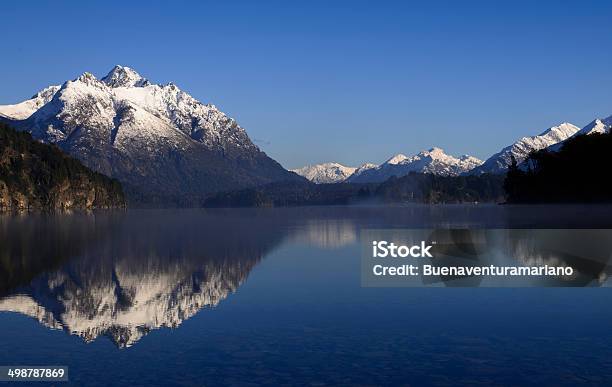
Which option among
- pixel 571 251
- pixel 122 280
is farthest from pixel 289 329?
pixel 571 251

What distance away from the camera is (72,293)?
4372 cm

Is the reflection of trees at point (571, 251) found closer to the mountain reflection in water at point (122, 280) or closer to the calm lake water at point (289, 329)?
the mountain reflection in water at point (122, 280)

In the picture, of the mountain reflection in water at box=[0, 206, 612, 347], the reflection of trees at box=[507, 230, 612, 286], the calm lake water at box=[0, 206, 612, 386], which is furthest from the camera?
the reflection of trees at box=[507, 230, 612, 286]

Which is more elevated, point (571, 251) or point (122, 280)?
point (571, 251)

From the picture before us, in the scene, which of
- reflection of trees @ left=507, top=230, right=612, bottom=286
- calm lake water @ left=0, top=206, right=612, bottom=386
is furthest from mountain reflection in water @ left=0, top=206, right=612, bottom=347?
reflection of trees @ left=507, top=230, right=612, bottom=286

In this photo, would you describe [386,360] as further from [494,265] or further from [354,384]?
[494,265]

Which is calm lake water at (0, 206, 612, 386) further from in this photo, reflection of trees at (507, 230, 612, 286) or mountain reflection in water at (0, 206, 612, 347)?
reflection of trees at (507, 230, 612, 286)

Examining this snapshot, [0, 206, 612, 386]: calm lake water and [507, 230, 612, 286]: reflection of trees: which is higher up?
[507, 230, 612, 286]: reflection of trees

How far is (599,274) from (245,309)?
26737 mm

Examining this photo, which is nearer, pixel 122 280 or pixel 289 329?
pixel 289 329

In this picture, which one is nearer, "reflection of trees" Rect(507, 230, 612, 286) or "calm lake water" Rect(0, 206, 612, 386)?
"calm lake water" Rect(0, 206, 612, 386)

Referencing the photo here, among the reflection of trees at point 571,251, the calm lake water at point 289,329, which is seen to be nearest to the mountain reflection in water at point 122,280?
the calm lake water at point 289,329

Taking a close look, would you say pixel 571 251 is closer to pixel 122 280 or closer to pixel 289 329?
pixel 289 329

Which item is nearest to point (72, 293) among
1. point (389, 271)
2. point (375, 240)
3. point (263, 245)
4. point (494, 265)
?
point (389, 271)
